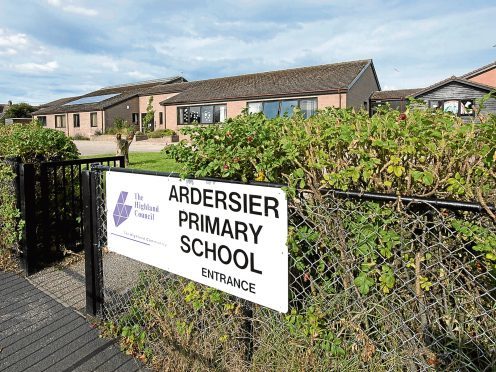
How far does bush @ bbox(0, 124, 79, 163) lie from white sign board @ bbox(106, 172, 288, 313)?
225 cm

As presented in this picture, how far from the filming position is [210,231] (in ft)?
7.27

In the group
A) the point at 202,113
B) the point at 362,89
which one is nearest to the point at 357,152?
the point at 362,89

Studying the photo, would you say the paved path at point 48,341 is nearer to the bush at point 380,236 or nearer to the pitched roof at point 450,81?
the bush at point 380,236

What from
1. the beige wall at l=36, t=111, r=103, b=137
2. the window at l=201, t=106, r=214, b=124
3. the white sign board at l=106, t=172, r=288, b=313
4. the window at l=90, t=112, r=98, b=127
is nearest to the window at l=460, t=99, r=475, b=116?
the white sign board at l=106, t=172, r=288, b=313

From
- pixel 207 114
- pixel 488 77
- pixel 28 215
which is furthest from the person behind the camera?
pixel 207 114

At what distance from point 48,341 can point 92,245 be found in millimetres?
815

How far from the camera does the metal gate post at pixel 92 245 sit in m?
3.12

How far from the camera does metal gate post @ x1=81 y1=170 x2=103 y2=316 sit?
3.12 meters

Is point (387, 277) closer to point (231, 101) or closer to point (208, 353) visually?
point (208, 353)

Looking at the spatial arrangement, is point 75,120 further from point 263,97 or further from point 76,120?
point 263,97

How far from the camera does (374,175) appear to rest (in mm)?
1758

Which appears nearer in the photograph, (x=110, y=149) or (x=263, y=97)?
Result: (x=110, y=149)

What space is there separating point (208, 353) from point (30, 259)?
9.35 ft

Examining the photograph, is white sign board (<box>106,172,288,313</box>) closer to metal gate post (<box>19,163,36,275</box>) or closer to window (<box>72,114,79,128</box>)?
metal gate post (<box>19,163,36,275</box>)
